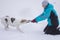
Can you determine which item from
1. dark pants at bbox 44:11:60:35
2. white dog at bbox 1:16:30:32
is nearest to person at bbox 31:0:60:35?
dark pants at bbox 44:11:60:35

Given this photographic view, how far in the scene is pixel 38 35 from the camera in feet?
13.1

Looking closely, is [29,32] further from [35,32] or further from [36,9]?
[36,9]

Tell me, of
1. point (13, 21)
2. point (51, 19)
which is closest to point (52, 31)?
point (51, 19)

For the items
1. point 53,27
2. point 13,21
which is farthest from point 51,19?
point 13,21

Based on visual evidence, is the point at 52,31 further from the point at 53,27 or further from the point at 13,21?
the point at 13,21

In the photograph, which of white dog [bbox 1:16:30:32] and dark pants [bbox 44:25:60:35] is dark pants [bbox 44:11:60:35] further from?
white dog [bbox 1:16:30:32]

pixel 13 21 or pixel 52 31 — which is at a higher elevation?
pixel 13 21

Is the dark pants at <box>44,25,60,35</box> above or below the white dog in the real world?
below

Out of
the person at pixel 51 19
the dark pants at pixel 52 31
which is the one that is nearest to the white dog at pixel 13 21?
the person at pixel 51 19

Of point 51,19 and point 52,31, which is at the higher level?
point 51,19

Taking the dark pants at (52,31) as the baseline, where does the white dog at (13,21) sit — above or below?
above

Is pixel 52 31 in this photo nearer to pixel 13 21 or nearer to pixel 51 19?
pixel 51 19

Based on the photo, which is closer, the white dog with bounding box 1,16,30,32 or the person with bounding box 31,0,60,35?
the person with bounding box 31,0,60,35

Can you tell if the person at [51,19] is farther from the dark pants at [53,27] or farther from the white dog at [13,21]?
the white dog at [13,21]
